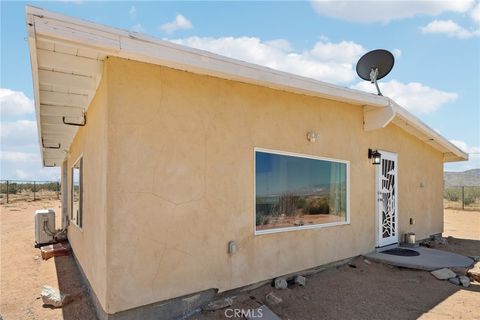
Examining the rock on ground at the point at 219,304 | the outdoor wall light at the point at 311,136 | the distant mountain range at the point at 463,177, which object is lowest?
the rock on ground at the point at 219,304

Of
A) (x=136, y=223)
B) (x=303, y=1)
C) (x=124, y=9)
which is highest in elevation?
(x=303, y=1)

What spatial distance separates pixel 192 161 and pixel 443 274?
5469 mm

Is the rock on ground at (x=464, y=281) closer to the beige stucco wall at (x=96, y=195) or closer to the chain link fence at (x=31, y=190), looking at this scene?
the beige stucco wall at (x=96, y=195)

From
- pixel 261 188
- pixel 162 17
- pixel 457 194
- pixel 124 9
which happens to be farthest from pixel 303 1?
pixel 457 194

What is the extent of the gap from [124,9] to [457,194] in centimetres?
3400

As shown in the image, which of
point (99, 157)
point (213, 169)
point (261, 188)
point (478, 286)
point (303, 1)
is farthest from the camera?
point (303, 1)

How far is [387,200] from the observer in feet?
28.5

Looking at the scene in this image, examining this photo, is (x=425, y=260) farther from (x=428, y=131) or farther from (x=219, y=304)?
(x=219, y=304)

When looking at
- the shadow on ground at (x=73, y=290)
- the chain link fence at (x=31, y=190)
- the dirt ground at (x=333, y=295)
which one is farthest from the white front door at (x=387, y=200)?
the chain link fence at (x=31, y=190)

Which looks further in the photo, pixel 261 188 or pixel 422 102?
pixel 422 102

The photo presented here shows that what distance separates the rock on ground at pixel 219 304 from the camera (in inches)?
177

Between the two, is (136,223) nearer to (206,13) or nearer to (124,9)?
(124,9)

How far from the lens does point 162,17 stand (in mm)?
6359

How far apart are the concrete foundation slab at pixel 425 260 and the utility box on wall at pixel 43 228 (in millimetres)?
9309
